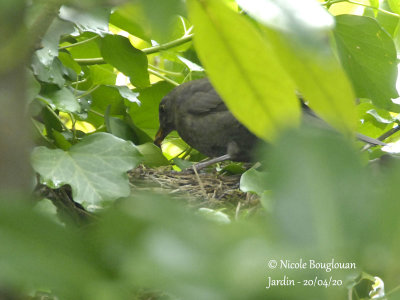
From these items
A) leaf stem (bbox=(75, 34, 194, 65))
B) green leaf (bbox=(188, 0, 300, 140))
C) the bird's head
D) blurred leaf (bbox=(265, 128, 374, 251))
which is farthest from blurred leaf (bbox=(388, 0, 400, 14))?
blurred leaf (bbox=(265, 128, 374, 251))

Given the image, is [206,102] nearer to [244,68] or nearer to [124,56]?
[124,56]

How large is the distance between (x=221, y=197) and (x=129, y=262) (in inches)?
71.7

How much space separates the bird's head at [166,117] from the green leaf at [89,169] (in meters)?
1.08

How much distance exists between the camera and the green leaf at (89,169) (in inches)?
51.8

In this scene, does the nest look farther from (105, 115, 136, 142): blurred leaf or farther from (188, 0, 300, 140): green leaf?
(188, 0, 300, 140): green leaf

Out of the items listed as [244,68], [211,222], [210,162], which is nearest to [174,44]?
[210,162]

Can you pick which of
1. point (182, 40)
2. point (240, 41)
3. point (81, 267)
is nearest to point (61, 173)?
point (182, 40)

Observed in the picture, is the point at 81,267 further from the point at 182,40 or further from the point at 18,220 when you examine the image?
the point at 182,40

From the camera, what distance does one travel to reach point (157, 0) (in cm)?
26

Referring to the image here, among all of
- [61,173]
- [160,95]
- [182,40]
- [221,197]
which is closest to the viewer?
[61,173]

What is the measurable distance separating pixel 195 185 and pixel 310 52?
1.95m

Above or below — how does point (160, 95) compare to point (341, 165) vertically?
below

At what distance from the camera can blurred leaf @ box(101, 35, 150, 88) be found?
1716 mm

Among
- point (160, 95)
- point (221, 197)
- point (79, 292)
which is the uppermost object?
point (79, 292)
